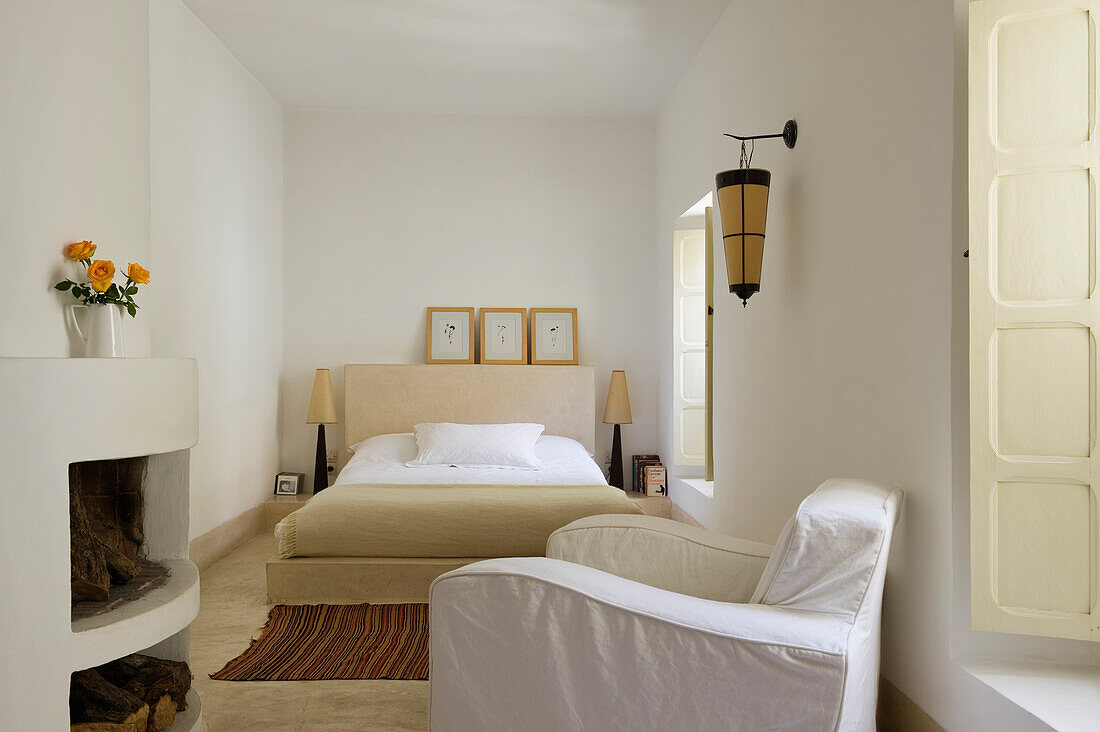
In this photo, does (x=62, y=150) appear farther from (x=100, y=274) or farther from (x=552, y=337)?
(x=552, y=337)

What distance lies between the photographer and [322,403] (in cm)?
535

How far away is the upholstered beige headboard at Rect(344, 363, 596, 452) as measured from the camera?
5422mm

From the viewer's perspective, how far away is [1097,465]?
1.65 meters

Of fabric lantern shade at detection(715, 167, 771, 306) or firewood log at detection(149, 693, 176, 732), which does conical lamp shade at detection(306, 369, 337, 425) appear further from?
firewood log at detection(149, 693, 176, 732)

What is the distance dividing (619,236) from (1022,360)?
4.15 meters

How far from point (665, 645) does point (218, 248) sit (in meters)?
3.67

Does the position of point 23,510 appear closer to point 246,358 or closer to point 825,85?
point 825,85

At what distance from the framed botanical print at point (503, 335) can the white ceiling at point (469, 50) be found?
1387mm

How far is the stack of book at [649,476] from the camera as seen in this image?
5.41 meters

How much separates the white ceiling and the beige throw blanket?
235 cm

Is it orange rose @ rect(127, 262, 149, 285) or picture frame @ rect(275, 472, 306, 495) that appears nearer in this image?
orange rose @ rect(127, 262, 149, 285)

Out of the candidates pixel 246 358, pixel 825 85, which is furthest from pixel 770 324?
pixel 246 358

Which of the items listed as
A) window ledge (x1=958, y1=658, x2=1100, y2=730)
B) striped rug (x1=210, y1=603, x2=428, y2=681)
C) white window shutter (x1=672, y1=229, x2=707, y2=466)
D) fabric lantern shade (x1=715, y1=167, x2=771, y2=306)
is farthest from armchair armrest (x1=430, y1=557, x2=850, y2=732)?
white window shutter (x1=672, y1=229, x2=707, y2=466)

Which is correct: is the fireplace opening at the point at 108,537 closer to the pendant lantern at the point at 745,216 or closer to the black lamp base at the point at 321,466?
the pendant lantern at the point at 745,216
